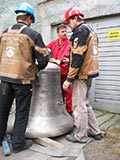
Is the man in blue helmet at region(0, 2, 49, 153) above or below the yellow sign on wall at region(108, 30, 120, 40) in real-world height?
below

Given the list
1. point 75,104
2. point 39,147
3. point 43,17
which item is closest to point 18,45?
point 75,104

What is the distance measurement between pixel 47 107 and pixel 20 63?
91cm

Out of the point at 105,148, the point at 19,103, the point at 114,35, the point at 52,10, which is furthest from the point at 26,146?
the point at 52,10

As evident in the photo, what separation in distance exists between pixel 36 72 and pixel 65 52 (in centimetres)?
110

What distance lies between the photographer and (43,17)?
19.9 feet

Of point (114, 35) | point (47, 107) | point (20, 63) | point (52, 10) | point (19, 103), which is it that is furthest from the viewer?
point (52, 10)

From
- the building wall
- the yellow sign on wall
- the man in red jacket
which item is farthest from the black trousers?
the building wall

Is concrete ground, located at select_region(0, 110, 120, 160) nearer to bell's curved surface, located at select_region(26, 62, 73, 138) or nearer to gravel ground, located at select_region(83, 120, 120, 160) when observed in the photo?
gravel ground, located at select_region(83, 120, 120, 160)

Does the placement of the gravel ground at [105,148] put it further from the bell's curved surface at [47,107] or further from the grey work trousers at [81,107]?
the bell's curved surface at [47,107]

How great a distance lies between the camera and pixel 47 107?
12.4 ft

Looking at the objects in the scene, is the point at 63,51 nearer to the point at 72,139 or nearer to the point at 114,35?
the point at 114,35

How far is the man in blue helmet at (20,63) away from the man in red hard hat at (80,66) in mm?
407

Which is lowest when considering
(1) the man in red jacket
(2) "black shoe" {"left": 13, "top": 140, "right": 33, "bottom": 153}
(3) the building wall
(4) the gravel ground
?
(4) the gravel ground

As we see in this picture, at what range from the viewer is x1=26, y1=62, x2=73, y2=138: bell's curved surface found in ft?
12.1
